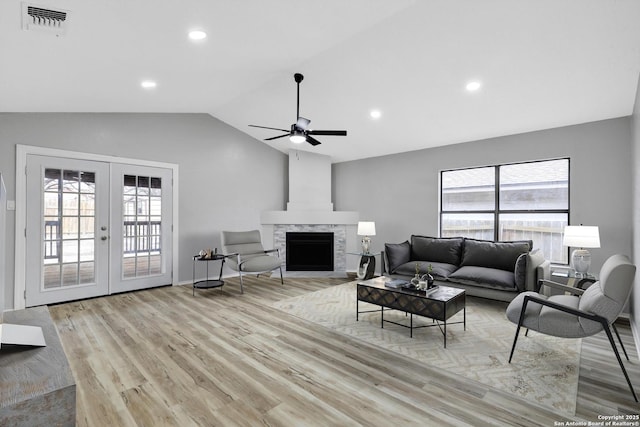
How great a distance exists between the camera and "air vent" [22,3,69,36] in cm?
205

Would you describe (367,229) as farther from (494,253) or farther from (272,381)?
(272,381)

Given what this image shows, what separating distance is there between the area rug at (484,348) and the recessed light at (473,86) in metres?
2.68

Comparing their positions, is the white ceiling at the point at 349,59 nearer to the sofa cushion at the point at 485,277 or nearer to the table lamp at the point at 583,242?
the table lamp at the point at 583,242

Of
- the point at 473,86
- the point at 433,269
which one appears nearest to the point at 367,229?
the point at 433,269

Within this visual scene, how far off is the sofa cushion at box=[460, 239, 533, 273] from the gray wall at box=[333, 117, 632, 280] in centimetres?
83

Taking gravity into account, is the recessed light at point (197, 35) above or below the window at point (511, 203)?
above

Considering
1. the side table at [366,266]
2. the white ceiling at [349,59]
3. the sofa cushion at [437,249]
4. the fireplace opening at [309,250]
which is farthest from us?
the fireplace opening at [309,250]

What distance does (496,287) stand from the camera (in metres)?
3.98

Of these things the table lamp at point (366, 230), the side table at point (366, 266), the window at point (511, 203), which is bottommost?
the side table at point (366, 266)

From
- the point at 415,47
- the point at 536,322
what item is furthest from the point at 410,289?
the point at 415,47

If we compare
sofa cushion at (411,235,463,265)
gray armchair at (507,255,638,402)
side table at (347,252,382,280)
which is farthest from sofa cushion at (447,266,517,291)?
side table at (347,252,382,280)

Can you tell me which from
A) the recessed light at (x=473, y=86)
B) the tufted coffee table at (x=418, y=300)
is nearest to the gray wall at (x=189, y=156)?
the tufted coffee table at (x=418, y=300)

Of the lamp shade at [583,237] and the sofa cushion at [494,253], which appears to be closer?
the lamp shade at [583,237]

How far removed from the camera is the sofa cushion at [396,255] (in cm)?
498
